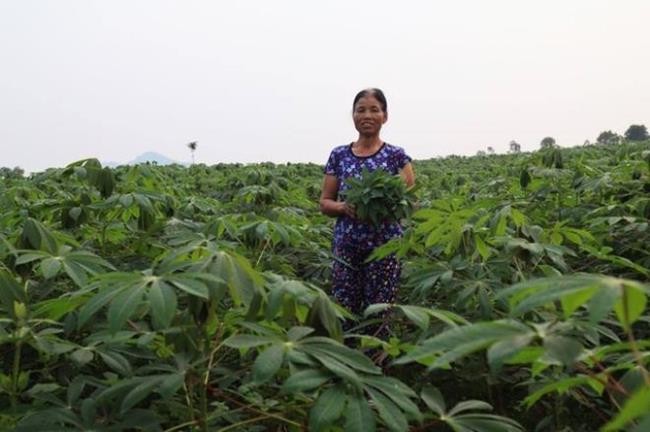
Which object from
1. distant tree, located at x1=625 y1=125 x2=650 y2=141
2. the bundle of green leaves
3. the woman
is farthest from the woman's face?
distant tree, located at x1=625 y1=125 x2=650 y2=141

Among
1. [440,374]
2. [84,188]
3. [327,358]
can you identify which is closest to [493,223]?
[440,374]

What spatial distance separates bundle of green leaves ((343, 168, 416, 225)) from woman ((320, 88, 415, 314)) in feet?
0.57

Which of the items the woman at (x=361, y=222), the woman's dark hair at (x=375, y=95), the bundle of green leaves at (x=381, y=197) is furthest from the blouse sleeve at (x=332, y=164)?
the bundle of green leaves at (x=381, y=197)

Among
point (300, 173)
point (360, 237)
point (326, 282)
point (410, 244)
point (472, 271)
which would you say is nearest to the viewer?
point (472, 271)

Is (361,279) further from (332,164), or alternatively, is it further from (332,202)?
(332,164)

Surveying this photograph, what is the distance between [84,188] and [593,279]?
2338mm

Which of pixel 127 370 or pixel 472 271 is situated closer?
pixel 127 370

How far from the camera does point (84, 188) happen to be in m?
2.62

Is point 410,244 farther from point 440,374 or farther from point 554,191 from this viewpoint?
point 554,191

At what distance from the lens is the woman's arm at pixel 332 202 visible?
2.36m

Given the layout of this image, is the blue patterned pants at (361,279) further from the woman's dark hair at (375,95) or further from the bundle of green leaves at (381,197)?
the woman's dark hair at (375,95)

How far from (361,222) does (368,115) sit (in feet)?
1.40

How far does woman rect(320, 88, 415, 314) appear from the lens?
2416 mm

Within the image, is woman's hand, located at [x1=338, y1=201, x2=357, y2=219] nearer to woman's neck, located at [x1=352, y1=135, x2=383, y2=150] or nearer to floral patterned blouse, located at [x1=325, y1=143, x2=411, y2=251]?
floral patterned blouse, located at [x1=325, y1=143, x2=411, y2=251]
